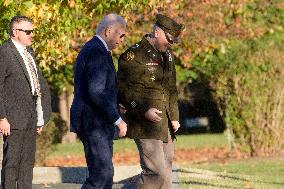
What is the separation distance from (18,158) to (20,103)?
1.76 ft

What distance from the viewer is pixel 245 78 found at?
73.0 ft

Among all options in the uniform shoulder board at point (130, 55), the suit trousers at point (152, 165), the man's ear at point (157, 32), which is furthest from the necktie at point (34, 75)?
the man's ear at point (157, 32)

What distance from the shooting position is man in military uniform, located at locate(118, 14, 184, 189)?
9953mm

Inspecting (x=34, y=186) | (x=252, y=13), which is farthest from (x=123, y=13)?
(x=252, y=13)

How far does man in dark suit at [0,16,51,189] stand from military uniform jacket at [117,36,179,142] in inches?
31.5

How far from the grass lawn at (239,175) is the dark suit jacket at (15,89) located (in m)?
4.27

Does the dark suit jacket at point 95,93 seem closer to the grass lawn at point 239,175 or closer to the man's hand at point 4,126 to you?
the man's hand at point 4,126

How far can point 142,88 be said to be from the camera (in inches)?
393

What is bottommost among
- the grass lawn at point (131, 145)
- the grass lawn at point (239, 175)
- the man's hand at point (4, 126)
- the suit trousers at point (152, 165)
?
the grass lawn at point (239, 175)

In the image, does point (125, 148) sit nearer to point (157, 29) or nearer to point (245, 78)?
point (245, 78)

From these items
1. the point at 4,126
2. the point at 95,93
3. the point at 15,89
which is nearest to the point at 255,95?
the point at 15,89

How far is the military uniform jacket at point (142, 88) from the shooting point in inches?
392

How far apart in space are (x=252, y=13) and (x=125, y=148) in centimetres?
1117

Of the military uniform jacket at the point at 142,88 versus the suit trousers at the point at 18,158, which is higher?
the military uniform jacket at the point at 142,88
